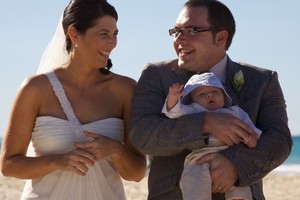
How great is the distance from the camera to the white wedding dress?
5.68m

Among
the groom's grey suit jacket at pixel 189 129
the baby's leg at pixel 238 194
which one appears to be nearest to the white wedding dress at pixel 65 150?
the groom's grey suit jacket at pixel 189 129

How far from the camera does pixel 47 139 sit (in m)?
5.70

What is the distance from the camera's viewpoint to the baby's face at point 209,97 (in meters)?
5.27

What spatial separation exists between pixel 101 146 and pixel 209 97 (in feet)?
2.79

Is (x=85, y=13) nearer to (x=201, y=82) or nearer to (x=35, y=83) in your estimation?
(x=35, y=83)

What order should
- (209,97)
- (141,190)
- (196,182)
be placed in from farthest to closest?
(141,190) → (209,97) → (196,182)

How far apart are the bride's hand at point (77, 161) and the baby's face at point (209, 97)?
2.79 feet

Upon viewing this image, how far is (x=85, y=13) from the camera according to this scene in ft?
18.3

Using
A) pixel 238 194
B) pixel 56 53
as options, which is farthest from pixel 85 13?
pixel 238 194

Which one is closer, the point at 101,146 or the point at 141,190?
the point at 101,146

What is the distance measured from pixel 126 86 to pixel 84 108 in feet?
1.25

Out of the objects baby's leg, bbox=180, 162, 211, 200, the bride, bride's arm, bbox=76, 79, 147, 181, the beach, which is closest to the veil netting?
the bride

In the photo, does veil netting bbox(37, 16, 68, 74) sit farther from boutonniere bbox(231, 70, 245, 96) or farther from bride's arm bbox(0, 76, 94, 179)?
boutonniere bbox(231, 70, 245, 96)

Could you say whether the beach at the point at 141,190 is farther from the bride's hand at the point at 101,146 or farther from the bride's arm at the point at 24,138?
the bride's hand at the point at 101,146
